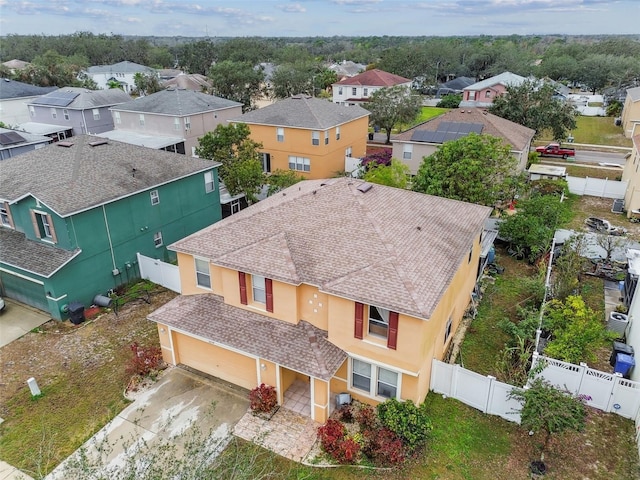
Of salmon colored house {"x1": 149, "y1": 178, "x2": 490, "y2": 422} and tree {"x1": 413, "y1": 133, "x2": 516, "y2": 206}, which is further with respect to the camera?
tree {"x1": 413, "y1": 133, "x2": 516, "y2": 206}

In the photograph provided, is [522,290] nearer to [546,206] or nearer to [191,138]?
[546,206]

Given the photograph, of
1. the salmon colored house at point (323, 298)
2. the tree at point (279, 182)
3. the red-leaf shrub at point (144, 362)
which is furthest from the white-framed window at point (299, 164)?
the red-leaf shrub at point (144, 362)

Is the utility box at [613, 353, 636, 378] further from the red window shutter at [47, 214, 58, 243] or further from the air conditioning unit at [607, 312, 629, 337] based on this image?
the red window shutter at [47, 214, 58, 243]

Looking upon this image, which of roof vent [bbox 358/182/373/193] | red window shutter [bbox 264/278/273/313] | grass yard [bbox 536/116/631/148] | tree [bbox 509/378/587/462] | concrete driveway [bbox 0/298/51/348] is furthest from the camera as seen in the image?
grass yard [bbox 536/116/631/148]

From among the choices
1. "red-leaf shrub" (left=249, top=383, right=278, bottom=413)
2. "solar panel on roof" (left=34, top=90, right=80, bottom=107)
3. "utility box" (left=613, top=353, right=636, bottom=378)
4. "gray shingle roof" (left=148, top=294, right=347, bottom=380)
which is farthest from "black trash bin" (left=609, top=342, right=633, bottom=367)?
"solar panel on roof" (left=34, top=90, right=80, bottom=107)

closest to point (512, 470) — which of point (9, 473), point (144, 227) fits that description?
point (9, 473)

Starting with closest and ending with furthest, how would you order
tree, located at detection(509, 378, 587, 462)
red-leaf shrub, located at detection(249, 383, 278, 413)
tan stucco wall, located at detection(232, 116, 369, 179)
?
tree, located at detection(509, 378, 587, 462) < red-leaf shrub, located at detection(249, 383, 278, 413) < tan stucco wall, located at detection(232, 116, 369, 179)
